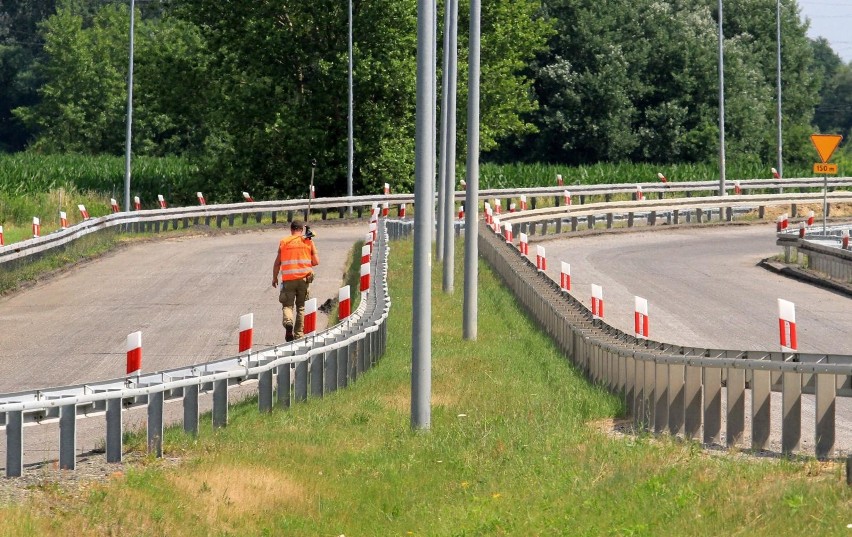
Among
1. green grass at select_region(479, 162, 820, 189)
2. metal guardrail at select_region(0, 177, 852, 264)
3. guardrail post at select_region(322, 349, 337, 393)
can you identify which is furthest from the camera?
green grass at select_region(479, 162, 820, 189)

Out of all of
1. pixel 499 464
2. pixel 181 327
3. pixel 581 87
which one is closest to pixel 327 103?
pixel 581 87

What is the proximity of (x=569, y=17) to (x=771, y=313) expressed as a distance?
60.2 metres

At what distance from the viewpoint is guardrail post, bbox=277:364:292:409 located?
15656mm

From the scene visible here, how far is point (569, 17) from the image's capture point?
279ft

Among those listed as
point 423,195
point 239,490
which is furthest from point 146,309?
point 239,490

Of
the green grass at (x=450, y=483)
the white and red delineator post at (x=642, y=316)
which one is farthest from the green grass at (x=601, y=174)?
the green grass at (x=450, y=483)

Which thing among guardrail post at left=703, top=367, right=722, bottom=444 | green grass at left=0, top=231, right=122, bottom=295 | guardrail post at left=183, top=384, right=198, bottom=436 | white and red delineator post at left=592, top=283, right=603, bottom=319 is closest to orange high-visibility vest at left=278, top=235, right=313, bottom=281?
white and red delineator post at left=592, top=283, right=603, bottom=319

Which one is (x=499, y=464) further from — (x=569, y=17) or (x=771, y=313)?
(x=569, y=17)

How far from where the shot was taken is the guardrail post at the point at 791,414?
12328 mm

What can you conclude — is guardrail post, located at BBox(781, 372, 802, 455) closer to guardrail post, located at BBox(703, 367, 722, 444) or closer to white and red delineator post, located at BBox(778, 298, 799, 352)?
guardrail post, located at BBox(703, 367, 722, 444)

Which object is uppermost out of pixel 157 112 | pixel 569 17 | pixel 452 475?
pixel 569 17

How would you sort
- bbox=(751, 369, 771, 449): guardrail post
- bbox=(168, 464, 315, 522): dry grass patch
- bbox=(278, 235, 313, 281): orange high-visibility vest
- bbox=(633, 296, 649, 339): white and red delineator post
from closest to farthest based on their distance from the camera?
bbox=(168, 464, 315, 522): dry grass patch, bbox=(751, 369, 771, 449): guardrail post, bbox=(633, 296, 649, 339): white and red delineator post, bbox=(278, 235, 313, 281): orange high-visibility vest

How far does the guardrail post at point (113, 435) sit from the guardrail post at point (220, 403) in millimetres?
2027

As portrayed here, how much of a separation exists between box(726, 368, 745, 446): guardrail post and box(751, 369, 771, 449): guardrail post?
0.65ft
